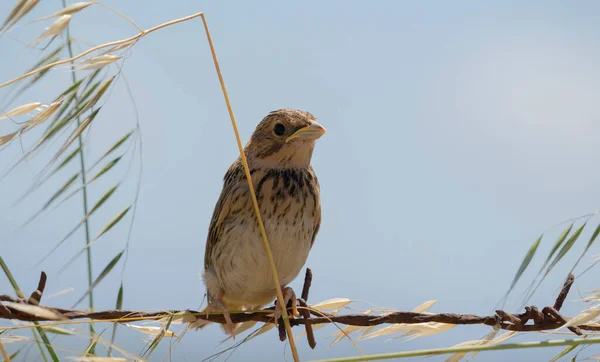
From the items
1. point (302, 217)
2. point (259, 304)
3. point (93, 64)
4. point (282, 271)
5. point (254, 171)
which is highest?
point (93, 64)

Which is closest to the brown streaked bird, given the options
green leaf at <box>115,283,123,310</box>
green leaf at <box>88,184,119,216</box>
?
green leaf at <box>115,283,123,310</box>

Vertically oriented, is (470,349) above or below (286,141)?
below

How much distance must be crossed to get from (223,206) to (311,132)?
1.75ft

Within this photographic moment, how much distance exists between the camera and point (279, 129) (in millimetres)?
3189

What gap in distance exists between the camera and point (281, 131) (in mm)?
3184

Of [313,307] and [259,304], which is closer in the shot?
[313,307]

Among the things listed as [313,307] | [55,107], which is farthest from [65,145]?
[313,307]

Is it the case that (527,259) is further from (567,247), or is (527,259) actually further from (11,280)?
(11,280)

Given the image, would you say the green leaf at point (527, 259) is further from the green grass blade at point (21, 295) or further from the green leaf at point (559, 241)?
the green grass blade at point (21, 295)

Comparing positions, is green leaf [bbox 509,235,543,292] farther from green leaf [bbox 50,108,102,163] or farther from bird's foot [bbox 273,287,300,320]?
green leaf [bbox 50,108,102,163]

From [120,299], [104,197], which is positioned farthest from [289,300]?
[104,197]

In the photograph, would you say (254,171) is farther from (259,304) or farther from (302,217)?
(259,304)

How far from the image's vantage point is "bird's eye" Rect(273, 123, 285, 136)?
3.18m

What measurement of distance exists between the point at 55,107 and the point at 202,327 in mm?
1265
